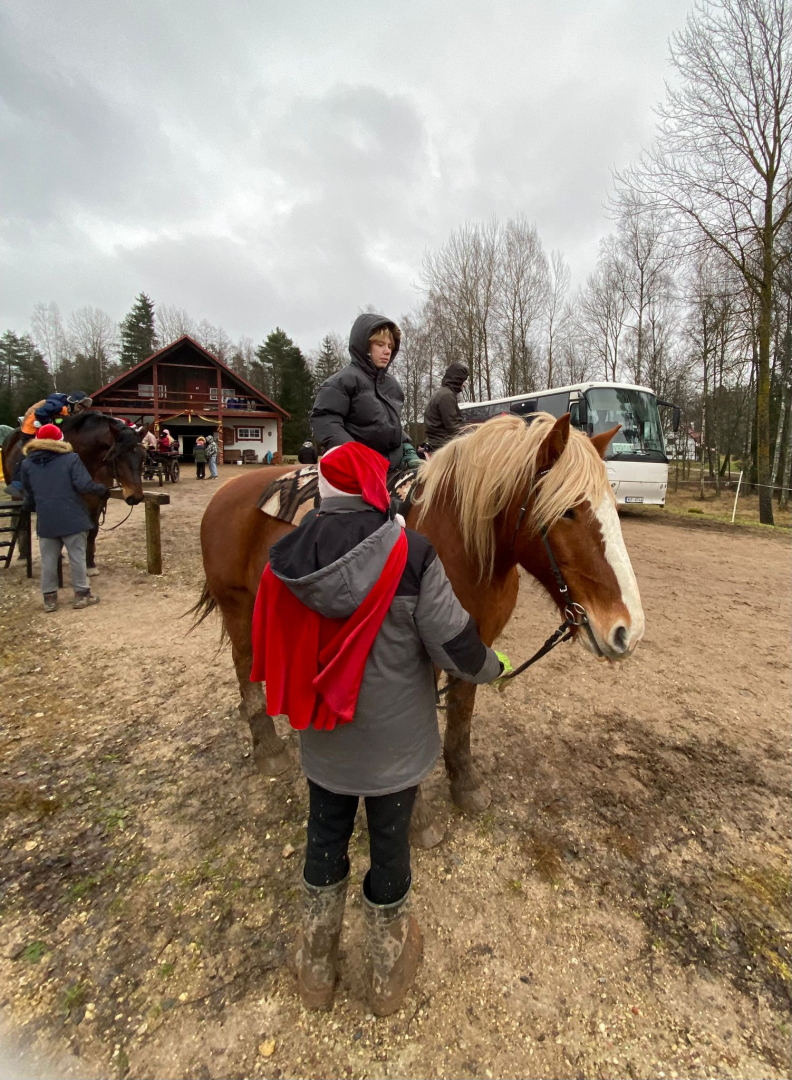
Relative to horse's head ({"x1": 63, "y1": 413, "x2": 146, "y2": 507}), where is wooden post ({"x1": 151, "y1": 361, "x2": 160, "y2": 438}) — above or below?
above

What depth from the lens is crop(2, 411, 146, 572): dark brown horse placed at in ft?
20.5

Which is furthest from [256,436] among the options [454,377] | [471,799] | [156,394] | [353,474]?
[353,474]

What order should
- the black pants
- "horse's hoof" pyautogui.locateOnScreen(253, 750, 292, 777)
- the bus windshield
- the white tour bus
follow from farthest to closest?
the bus windshield, the white tour bus, "horse's hoof" pyautogui.locateOnScreen(253, 750, 292, 777), the black pants

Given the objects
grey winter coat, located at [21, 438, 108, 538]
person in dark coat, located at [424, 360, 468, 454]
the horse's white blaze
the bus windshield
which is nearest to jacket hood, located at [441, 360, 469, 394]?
person in dark coat, located at [424, 360, 468, 454]

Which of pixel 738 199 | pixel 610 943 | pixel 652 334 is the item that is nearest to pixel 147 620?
pixel 610 943

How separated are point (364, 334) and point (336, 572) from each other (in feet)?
6.05

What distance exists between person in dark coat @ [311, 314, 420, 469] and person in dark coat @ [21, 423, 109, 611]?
406cm

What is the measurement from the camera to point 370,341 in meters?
2.62

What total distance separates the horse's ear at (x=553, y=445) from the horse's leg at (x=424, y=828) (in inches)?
66.7

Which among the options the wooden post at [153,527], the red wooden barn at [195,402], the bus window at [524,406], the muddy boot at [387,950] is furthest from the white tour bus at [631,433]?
the red wooden barn at [195,402]

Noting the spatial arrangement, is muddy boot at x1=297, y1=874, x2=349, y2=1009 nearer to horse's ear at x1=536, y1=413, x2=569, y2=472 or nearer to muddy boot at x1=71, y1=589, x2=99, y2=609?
horse's ear at x1=536, y1=413, x2=569, y2=472

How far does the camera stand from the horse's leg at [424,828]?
221 centimetres

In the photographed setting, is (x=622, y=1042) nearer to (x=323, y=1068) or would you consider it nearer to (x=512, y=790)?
(x=323, y=1068)

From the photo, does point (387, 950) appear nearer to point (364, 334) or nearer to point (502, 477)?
point (502, 477)
